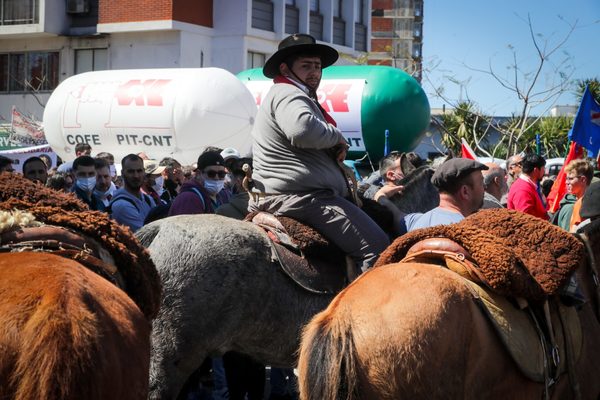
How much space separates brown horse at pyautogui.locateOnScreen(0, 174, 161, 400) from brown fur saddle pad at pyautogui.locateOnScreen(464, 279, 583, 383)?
1364mm

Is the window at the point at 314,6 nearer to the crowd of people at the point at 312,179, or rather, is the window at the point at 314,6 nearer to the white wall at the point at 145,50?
the white wall at the point at 145,50

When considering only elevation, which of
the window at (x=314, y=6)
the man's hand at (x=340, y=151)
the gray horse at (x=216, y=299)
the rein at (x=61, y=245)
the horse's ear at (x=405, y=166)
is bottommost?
the gray horse at (x=216, y=299)

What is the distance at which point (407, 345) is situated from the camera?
123 inches

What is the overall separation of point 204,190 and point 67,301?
17.9 feet

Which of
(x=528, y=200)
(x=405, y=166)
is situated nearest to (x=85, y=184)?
(x=405, y=166)

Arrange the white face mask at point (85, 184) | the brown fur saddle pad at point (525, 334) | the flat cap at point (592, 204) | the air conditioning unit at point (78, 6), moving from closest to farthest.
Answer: the brown fur saddle pad at point (525, 334)
the flat cap at point (592, 204)
the white face mask at point (85, 184)
the air conditioning unit at point (78, 6)

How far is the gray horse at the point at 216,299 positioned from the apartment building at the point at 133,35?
25359mm

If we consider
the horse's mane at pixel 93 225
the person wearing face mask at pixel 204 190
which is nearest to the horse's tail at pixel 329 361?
the horse's mane at pixel 93 225

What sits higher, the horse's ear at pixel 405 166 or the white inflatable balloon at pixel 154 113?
the white inflatable balloon at pixel 154 113

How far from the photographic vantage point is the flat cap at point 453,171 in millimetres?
4980

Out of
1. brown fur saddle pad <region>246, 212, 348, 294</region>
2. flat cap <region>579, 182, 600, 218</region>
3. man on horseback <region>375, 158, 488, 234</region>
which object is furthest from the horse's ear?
flat cap <region>579, 182, 600, 218</region>

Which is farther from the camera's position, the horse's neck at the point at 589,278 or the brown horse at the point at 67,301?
the horse's neck at the point at 589,278

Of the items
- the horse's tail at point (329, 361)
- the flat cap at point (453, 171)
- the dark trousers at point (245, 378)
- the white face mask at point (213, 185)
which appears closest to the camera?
the horse's tail at point (329, 361)

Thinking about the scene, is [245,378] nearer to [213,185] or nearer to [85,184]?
[213,185]
